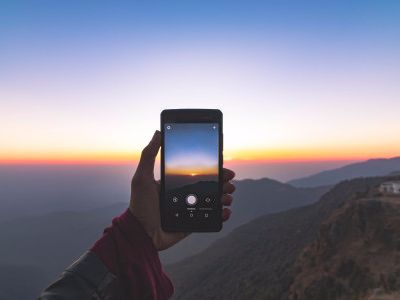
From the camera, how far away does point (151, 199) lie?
13.2 ft

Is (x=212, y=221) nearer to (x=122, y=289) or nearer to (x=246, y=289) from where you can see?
(x=122, y=289)

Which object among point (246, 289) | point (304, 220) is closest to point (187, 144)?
point (246, 289)

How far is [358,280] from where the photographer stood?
4803 centimetres

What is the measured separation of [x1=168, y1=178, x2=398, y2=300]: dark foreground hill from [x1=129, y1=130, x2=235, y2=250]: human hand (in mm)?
60019

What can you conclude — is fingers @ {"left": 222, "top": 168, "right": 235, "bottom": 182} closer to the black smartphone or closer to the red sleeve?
the black smartphone

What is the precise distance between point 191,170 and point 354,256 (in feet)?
182

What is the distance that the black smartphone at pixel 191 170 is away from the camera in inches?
158

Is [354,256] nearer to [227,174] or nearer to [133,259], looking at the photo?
[227,174]

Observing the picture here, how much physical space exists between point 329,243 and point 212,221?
6165 centimetres

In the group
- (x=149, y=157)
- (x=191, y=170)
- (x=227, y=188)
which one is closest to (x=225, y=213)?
(x=227, y=188)

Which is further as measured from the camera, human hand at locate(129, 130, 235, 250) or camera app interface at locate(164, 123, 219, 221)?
camera app interface at locate(164, 123, 219, 221)

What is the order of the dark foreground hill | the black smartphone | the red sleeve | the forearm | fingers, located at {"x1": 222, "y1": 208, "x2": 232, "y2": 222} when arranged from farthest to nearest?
the dark foreground hill
the black smartphone
fingers, located at {"x1": 222, "y1": 208, "x2": 232, "y2": 222}
the red sleeve
the forearm

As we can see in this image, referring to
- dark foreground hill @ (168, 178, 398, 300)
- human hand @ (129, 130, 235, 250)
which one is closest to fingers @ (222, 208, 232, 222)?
human hand @ (129, 130, 235, 250)

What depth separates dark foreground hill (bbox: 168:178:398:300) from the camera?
242 feet
